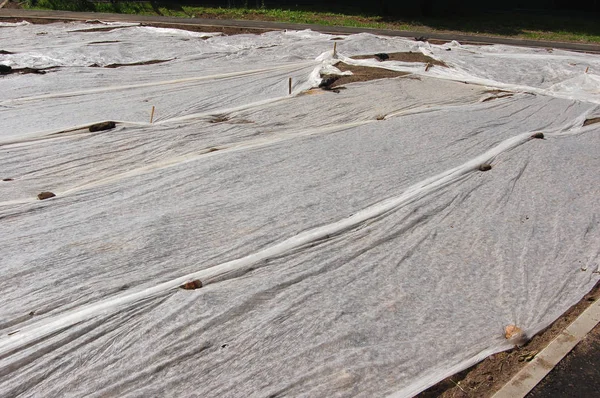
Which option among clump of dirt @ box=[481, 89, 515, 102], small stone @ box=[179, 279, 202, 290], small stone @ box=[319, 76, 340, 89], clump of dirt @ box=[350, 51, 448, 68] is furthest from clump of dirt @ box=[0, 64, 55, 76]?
clump of dirt @ box=[481, 89, 515, 102]

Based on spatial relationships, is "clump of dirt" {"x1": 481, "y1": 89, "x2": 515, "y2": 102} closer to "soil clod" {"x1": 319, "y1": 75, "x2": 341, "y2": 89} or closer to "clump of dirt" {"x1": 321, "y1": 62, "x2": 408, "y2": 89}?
"clump of dirt" {"x1": 321, "y1": 62, "x2": 408, "y2": 89}

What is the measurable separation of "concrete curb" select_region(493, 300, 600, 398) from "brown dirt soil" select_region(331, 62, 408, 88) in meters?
4.60

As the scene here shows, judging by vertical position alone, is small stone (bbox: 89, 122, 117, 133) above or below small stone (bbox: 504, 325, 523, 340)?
above

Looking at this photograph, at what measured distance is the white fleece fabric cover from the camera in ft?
7.79

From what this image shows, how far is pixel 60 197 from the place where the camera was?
359cm

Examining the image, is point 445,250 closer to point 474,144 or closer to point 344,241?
point 344,241

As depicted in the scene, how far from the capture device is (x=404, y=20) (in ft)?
57.5

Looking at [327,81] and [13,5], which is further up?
[13,5]

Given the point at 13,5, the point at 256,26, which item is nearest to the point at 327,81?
the point at 256,26

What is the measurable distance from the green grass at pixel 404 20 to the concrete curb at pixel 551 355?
44.0 feet

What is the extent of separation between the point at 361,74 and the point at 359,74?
3 cm

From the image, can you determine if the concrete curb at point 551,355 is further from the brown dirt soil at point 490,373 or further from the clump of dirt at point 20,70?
the clump of dirt at point 20,70

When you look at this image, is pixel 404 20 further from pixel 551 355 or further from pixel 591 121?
pixel 551 355

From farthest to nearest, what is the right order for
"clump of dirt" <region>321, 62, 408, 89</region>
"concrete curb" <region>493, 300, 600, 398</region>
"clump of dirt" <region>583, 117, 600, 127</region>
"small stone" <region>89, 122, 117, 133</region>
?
"clump of dirt" <region>321, 62, 408, 89</region> → "clump of dirt" <region>583, 117, 600, 127</region> → "small stone" <region>89, 122, 117, 133</region> → "concrete curb" <region>493, 300, 600, 398</region>
